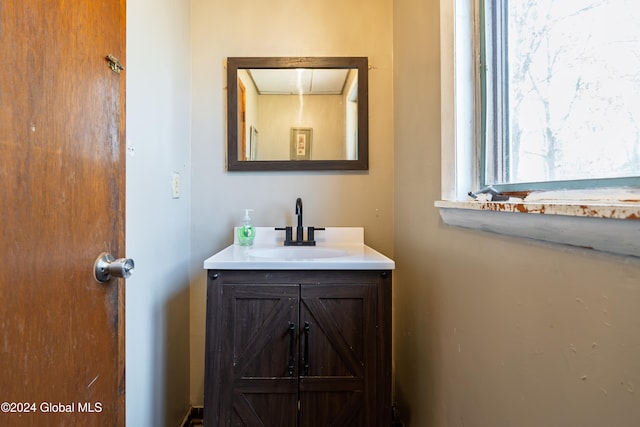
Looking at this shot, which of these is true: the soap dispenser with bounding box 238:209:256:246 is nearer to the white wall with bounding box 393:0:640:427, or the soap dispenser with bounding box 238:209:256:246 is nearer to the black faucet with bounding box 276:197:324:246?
the black faucet with bounding box 276:197:324:246

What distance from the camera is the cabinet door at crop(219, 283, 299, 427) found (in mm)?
923

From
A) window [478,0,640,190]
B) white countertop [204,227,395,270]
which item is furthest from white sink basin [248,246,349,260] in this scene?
window [478,0,640,190]

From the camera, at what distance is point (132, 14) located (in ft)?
2.88

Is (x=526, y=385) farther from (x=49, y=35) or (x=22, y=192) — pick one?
(x=49, y=35)

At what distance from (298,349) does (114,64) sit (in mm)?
936

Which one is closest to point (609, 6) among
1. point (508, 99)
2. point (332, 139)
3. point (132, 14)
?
point (508, 99)

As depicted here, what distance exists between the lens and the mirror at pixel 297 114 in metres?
1.41

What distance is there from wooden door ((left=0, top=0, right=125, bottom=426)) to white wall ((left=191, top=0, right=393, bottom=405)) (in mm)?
743

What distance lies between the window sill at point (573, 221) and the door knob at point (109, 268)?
0.81 meters

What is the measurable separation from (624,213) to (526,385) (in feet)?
1.28

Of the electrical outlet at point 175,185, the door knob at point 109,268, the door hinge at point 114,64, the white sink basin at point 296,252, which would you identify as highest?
the door hinge at point 114,64

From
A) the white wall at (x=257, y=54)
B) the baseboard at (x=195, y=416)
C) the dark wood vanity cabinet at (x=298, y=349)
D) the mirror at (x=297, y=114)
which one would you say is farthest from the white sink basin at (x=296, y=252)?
the baseboard at (x=195, y=416)

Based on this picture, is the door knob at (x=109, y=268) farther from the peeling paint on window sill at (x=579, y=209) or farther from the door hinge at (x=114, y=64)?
the peeling paint on window sill at (x=579, y=209)

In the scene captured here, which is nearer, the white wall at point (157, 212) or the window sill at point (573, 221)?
the window sill at point (573, 221)
